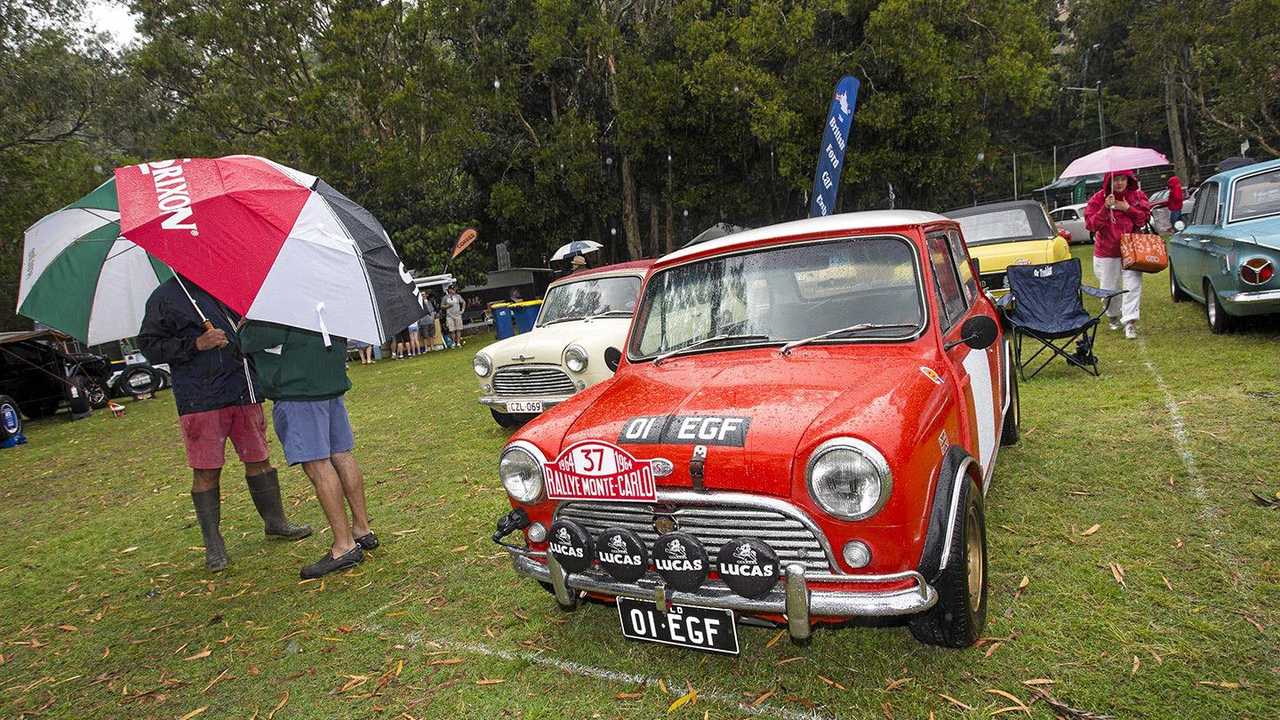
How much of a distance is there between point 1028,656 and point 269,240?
3.84 m

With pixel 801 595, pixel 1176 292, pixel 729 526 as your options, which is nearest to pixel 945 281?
pixel 729 526

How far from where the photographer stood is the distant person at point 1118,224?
8484mm

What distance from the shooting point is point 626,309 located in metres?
8.14

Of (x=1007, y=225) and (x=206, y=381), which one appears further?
(x=1007, y=225)

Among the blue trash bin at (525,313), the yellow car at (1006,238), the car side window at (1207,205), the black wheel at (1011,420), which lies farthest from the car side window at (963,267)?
the blue trash bin at (525,313)

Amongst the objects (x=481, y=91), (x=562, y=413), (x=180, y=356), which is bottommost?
(x=562, y=413)

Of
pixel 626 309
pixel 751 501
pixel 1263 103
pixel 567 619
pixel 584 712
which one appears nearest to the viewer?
pixel 751 501

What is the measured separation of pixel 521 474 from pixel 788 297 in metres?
1.57

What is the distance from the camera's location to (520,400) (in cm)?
757

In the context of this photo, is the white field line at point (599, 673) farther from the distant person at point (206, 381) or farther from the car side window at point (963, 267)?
the car side window at point (963, 267)

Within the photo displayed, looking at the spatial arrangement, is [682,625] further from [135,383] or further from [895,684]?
[135,383]

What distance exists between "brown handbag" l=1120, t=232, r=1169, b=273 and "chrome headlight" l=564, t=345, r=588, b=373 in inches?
232

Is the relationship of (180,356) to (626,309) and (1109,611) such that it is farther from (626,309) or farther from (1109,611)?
(1109,611)

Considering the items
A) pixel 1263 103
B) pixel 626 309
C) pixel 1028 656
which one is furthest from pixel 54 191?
pixel 1263 103
